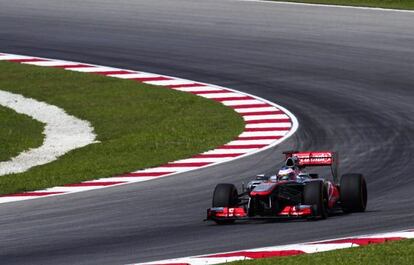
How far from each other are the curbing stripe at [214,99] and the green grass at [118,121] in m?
0.32

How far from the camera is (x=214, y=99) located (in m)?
32.0

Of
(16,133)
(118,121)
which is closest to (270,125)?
(118,121)

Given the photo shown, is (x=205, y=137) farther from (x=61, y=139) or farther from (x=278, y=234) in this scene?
(x=278, y=234)

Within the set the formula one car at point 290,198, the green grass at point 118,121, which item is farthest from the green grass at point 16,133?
the formula one car at point 290,198

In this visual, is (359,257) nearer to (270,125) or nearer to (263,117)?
(270,125)

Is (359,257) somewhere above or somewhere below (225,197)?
above

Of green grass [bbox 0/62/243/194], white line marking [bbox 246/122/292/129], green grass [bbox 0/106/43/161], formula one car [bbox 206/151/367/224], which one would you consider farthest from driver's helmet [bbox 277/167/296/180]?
white line marking [bbox 246/122/292/129]

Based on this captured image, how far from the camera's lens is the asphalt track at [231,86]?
17656mm

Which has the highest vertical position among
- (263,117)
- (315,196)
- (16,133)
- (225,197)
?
(315,196)

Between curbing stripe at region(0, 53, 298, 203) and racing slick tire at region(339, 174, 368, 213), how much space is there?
4919 millimetres

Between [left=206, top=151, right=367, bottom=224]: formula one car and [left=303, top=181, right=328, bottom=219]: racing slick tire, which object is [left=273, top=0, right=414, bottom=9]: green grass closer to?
[left=206, top=151, right=367, bottom=224]: formula one car

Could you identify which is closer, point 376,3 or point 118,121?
point 118,121

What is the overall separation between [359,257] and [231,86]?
61.0 feet

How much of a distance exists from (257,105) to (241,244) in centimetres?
1406
